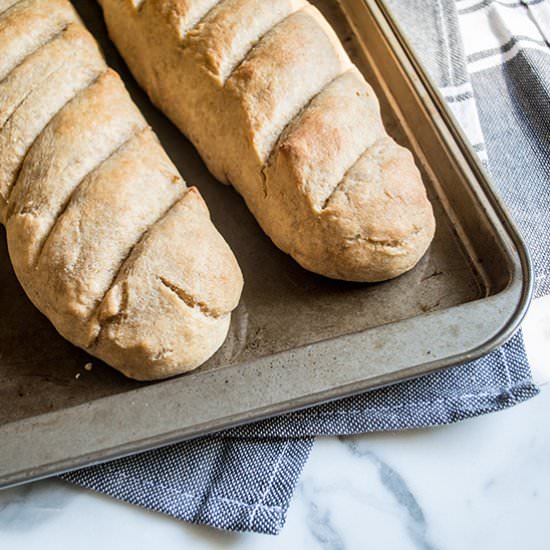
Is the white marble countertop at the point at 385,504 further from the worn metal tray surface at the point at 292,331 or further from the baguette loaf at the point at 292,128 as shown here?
the baguette loaf at the point at 292,128

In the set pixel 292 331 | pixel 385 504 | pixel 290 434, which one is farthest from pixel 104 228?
pixel 385 504

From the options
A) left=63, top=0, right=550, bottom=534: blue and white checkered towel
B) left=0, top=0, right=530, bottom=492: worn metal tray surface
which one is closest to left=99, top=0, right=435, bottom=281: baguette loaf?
left=0, top=0, right=530, bottom=492: worn metal tray surface


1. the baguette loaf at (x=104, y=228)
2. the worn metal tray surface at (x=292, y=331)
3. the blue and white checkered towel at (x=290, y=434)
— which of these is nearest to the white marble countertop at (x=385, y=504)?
the blue and white checkered towel at (x=290, y=434)

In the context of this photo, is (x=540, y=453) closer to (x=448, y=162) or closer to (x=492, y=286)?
(x=492, y=286)

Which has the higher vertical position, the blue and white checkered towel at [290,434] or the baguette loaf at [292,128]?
the baguette loaf at [292,128]

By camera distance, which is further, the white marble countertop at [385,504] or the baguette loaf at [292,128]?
the baguette loaf at [292,128]

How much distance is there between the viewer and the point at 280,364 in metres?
1.27

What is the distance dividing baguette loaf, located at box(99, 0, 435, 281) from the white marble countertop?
1.14 feet

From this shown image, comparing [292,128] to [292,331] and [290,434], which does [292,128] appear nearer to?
[292,331]

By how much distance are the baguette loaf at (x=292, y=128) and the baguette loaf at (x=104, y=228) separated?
0.47ft

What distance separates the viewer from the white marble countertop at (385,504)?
4.17ft

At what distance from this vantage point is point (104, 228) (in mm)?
1318

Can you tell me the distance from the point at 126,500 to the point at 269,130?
76cm

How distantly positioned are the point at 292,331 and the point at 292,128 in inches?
15.9
